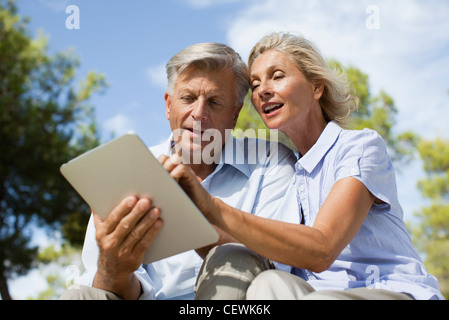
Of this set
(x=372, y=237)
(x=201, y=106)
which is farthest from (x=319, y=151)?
(x=201, y=106)

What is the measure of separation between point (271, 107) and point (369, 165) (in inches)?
29.7

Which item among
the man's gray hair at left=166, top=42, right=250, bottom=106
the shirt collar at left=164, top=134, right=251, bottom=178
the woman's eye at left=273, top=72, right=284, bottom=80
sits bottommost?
the shirt collar at left=164, top=134, right=251, bottom=178

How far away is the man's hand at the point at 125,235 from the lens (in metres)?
1.60

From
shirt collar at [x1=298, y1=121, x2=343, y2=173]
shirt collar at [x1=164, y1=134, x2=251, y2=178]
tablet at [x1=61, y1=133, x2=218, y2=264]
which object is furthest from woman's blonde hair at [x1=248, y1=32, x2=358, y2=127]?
tablet at [x1=61, y1=133, x2=218, y2=264]

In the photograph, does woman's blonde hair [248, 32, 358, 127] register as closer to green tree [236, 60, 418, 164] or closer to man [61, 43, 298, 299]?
man [61, 43, 298, 299]

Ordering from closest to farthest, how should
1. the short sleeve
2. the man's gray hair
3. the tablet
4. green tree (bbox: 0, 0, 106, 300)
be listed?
the tablet, the short sleeve, the man's gray hair, green tree (bbox: 0, 0, 106, 300)

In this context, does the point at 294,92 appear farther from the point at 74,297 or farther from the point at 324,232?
the point at 74,297

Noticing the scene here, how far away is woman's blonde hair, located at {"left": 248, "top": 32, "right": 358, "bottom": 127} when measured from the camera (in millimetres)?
2615

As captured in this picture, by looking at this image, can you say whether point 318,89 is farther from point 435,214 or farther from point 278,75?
point 435,214

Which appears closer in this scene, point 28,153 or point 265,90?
point 265,90

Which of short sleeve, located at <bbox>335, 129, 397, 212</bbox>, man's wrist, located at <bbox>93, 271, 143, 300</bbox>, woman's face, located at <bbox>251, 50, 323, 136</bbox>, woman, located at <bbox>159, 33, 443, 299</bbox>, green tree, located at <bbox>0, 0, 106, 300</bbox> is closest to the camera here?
woman, located at <bbox>159, 33, 443, 299</bbox>

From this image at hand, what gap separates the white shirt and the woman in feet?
0.34

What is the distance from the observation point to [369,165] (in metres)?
1.99

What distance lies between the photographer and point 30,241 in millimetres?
9438
